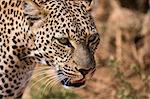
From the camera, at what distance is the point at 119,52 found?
1070 centimetres

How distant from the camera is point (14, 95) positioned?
701 cm

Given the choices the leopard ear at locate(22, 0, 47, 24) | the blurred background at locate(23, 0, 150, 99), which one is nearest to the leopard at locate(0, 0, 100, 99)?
the leopard ear at locate(22, 0, 47, 24)

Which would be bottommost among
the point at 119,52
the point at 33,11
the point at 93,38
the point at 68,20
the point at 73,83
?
the point at 119,52

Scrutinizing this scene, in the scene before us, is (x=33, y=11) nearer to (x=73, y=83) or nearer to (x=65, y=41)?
(x=65, y=41)

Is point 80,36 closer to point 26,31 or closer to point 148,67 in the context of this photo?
point 26,31

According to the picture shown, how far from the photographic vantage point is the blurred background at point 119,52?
9281 mm

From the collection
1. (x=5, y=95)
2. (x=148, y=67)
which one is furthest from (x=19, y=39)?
(x=148, y=67)

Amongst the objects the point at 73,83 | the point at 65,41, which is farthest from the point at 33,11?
the point at 73,83

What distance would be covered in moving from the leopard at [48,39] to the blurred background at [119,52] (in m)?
2.31

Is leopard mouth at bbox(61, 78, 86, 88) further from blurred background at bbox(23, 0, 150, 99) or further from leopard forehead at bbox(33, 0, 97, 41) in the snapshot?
blurred background at bbox(23, 0, 150, 99)

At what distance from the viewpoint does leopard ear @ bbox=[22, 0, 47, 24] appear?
651 cm

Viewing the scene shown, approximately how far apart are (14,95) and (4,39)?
2.08 ft

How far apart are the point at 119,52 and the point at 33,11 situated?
435 centimetres

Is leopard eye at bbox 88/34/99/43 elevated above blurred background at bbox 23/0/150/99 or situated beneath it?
elevated above
